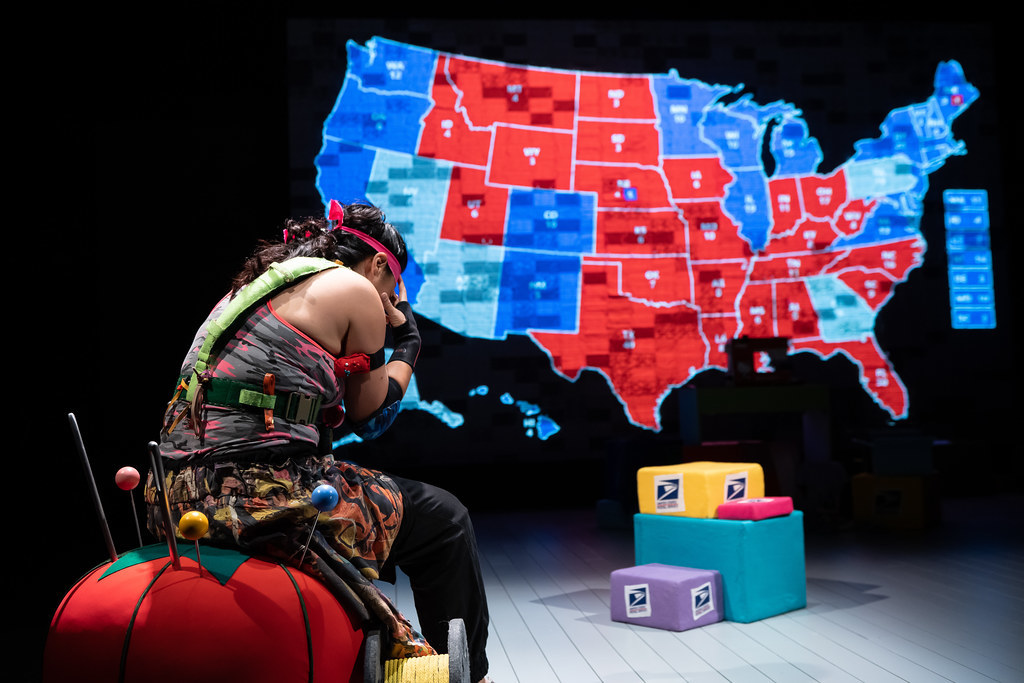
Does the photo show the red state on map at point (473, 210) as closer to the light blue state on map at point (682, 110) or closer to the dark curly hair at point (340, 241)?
the light blue state on map at point (682, 110)

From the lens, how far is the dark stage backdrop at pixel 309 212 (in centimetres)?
495

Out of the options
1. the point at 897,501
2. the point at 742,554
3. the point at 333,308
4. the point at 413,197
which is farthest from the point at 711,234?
the point at 333,308

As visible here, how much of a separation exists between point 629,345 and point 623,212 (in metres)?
0.82

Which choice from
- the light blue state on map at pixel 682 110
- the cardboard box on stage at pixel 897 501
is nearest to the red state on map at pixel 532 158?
the light blue state on map at pixel 682 110

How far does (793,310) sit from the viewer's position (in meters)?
5.59

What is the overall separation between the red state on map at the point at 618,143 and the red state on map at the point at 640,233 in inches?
13.0

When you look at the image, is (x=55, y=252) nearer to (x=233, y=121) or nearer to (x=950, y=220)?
(x=233, y=121)

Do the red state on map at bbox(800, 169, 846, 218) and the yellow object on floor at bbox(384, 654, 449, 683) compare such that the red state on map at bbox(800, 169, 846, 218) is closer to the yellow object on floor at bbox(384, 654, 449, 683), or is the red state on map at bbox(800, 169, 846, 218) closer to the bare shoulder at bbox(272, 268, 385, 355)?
the bare shoulder at bbox(272, 268, 385, 355)

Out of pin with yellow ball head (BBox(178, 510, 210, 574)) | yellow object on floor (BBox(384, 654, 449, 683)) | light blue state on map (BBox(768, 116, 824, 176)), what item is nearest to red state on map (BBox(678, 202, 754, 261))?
light blue state on map (BBox(768, 116, 824, 176))

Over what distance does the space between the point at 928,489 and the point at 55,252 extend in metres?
4.75

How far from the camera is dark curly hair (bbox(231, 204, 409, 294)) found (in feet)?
5.28

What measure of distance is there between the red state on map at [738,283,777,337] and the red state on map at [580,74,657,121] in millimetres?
1252

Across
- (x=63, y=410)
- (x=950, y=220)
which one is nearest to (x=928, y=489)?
(x=950, y=220)

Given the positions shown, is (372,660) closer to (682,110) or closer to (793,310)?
(793,310)
